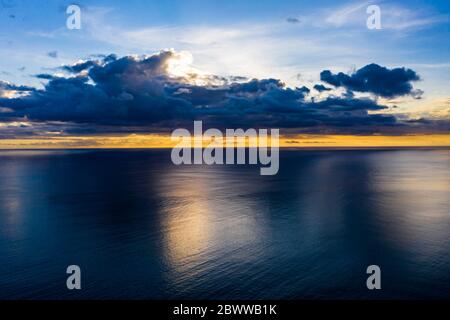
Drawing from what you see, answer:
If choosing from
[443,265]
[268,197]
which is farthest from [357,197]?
[443,265]

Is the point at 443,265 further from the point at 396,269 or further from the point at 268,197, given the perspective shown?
the point at 268,197
